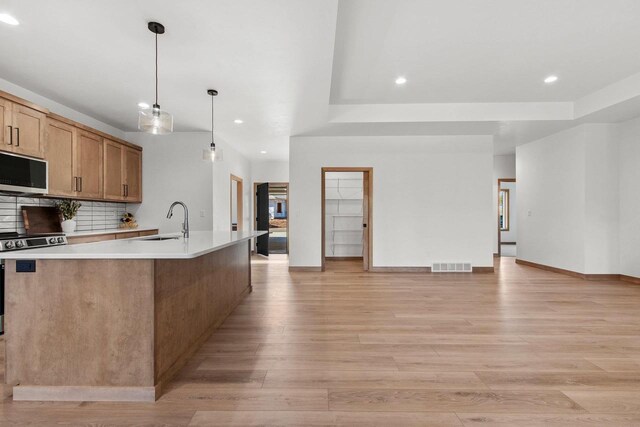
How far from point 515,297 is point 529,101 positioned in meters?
2.91

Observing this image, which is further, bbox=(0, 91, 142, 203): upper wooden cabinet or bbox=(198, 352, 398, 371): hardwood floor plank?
bbox=(0, 91, 142, 203): upper wooden cabinet

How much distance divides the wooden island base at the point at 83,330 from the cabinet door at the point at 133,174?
141 inches

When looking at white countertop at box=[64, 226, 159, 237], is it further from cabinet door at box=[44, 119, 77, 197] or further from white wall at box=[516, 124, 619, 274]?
white wall at box=[516, 124, 619, 274]

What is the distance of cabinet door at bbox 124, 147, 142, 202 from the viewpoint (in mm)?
4996

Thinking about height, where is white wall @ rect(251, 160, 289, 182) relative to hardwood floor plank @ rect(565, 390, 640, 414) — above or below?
above

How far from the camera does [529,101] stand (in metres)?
4.63

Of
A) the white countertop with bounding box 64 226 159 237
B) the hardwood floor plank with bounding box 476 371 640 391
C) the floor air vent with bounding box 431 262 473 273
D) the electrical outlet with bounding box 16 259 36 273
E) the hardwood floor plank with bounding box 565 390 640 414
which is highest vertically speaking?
the white countertop with bounding box 64 226 159 237

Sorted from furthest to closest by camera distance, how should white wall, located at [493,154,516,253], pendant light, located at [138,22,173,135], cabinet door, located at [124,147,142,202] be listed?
white wall, located at [493,154,516,253], cabinet door, located at [124,147,142,202], pendant light, located at [138,22,173,135]

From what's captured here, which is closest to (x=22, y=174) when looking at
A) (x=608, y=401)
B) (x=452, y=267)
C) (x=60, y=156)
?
(x=60, y=156)

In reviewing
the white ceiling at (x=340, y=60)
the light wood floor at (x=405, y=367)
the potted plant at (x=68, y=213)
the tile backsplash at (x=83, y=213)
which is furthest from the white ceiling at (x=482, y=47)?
the tile backsplash at (x=83, y=213)

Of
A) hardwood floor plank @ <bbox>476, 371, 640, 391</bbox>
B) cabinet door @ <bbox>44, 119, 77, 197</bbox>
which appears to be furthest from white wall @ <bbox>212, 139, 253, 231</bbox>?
hardwood floor plank @ <bbox>476, 371, 640, 391</bbox>

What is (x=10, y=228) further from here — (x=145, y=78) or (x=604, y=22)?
(x=604, y=22)

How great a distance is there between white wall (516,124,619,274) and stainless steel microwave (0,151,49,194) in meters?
7.69

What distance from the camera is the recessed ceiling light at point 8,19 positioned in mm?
2311
